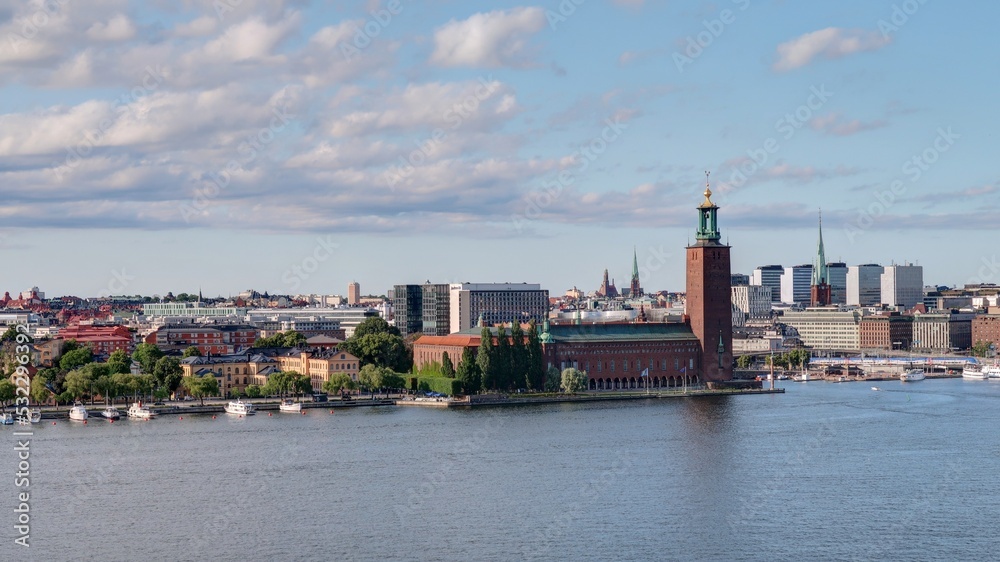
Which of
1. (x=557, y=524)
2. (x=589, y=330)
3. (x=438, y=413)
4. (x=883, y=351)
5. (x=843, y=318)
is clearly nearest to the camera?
(x=557, y=524)

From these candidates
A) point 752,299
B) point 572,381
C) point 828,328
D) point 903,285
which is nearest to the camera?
point 572,381

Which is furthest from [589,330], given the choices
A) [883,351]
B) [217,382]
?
[883,351]

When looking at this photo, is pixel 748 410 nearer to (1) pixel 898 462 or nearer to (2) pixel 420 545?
(1) pixel 898 462

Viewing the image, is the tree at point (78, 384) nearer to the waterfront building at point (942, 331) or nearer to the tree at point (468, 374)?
Result: the tree at point (468, 374)

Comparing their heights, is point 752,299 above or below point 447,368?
above

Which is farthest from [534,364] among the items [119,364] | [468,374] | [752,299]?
[752,299]

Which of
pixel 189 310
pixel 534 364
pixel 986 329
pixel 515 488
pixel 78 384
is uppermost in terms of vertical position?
pixel 189 310

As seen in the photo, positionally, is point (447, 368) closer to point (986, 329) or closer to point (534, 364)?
point (534, 364)
